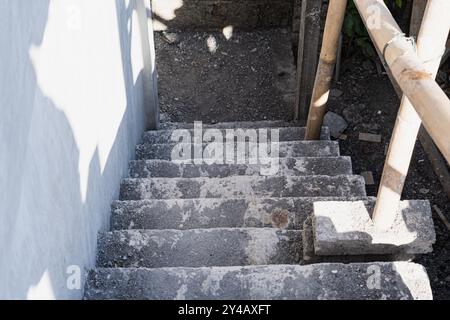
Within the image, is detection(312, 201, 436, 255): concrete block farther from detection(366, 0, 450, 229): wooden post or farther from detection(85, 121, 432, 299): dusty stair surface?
detection(85, 121, 432, 299): dusty stair surface

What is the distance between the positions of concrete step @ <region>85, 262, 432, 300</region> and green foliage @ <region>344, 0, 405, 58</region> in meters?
4.27

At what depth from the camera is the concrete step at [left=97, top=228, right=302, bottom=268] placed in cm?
329

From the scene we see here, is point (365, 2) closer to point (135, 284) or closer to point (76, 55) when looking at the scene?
point (76, 55)

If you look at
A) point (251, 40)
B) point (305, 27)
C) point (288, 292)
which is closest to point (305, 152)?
point (305, 27)

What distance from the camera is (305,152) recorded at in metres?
4.99

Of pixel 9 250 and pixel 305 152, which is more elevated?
pixel 305 152

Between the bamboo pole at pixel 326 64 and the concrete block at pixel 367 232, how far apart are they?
1.46 meters

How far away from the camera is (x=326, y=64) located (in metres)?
4.32

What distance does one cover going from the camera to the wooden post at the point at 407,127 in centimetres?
249

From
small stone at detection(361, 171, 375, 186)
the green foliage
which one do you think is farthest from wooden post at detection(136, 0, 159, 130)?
the green foliage

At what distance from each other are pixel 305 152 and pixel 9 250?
3417 millimetres

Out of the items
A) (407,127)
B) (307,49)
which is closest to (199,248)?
(407,127)

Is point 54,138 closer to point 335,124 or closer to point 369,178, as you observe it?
point 369,178
